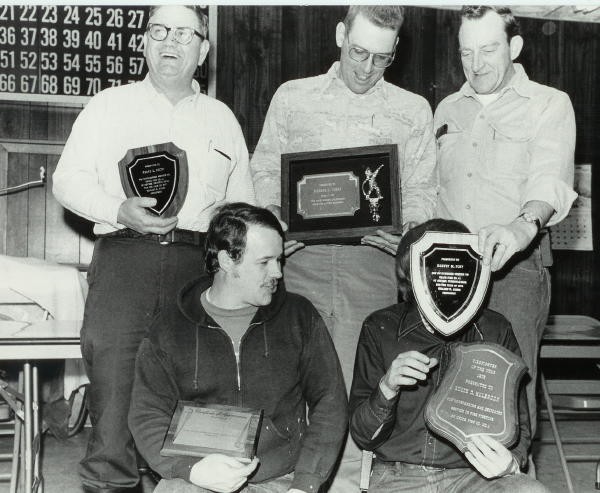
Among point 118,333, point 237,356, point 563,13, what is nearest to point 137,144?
point 118,333

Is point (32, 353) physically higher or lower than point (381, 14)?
lower

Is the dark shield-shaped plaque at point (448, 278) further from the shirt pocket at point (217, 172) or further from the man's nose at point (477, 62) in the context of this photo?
the shirt pocket at point (217, 172)

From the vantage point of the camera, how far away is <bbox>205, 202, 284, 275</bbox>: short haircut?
7.86ft

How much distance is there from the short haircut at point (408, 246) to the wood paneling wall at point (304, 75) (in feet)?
9.52

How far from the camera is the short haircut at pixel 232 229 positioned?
2395 mm

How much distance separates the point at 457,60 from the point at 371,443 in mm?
3775

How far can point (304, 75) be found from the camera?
5.11 meters

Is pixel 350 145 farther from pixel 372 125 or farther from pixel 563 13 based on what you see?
pixel 563 13

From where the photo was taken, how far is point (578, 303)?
18.2 ft

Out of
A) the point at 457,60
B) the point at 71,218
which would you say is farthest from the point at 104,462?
the point at 457,60

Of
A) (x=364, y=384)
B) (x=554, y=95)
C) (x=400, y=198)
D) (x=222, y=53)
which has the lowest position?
(x=364, y=384)

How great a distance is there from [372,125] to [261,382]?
110cm

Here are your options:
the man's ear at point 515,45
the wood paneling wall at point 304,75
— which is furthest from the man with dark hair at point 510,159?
the wood paneling wall at point 304,75

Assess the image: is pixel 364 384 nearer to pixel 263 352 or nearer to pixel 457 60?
pixel 263 352
